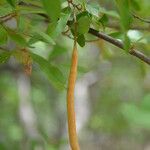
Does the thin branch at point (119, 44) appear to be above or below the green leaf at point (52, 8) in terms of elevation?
below

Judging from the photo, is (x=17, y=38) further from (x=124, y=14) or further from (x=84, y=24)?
(x=124, y=14)

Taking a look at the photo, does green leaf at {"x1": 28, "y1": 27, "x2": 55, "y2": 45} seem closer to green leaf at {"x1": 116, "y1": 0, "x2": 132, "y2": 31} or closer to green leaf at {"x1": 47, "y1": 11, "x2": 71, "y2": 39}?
green leaf at {"x1": 47, "y1": 11, "x2": 71, "y2": 39}

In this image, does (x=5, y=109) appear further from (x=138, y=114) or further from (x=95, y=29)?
(x=95, y=29)

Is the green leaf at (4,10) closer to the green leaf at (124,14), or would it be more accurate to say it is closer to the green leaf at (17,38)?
the green leaf at (17,38)

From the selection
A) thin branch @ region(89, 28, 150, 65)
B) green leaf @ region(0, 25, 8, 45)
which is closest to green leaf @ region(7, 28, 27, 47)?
green leaf @ region(0, 25, 8, 45)

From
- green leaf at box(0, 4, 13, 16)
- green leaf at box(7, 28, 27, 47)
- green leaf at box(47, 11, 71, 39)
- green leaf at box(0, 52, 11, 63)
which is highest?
green leaf at box(0, 4, 13, 16)

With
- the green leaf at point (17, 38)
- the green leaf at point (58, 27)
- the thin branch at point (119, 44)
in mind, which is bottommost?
the thin branch at point (119, 44)

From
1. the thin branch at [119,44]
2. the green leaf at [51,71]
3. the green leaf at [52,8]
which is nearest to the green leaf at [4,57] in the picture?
the green leaf at [51,71]

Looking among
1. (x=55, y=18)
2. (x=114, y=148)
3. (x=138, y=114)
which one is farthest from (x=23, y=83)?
(x=114, y=148)
